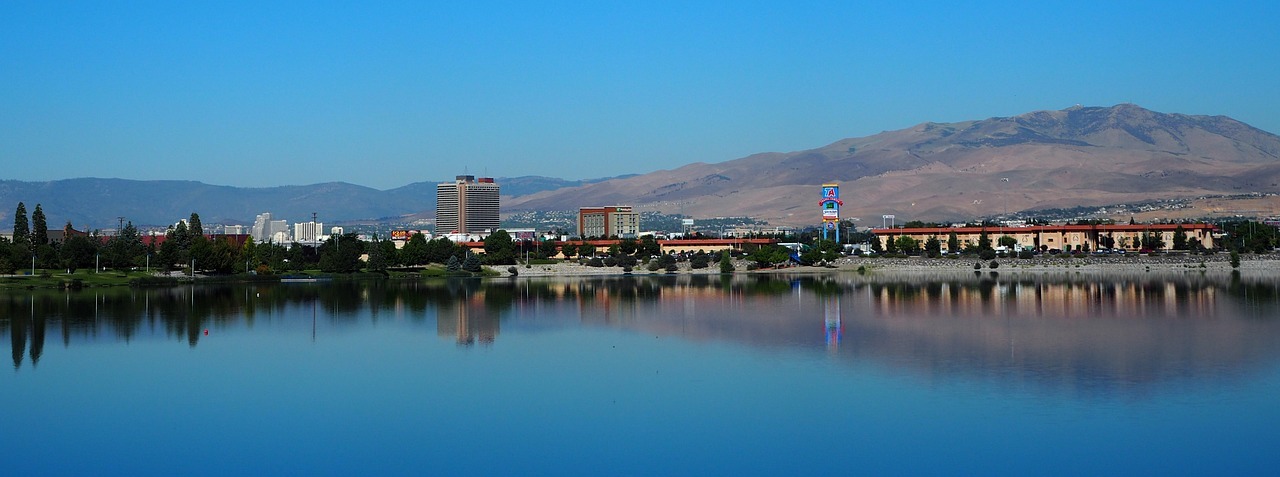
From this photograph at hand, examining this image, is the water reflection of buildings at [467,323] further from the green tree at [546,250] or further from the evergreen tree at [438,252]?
the green tree at [546,250]

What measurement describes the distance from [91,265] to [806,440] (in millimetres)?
47444

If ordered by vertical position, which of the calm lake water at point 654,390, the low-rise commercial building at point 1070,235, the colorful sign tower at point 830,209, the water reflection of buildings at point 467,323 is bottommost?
the calm lake water at point 654,390

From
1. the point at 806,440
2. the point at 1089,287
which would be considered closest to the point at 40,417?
the point at 806,440

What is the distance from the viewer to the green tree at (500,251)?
2670 inches

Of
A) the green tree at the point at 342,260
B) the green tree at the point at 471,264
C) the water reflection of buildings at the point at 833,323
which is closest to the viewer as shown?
the water reflection of buildings at the point at 833,323

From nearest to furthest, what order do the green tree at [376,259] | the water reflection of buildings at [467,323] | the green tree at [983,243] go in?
the water reflection of buildings at [467,323]
the green tree at [376,259]
the green tree at [983,243]

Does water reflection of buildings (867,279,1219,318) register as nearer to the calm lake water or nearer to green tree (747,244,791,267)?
the calm lake water

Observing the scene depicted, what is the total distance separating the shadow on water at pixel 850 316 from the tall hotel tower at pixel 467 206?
143127 mm

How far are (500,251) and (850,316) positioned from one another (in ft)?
134

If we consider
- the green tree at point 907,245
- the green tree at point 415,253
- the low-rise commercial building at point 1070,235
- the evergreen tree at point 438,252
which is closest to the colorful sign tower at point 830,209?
the low-rise commercial building at point 1070,235

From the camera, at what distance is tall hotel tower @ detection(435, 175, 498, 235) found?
639 feet

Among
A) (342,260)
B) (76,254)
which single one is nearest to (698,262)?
(342,260)

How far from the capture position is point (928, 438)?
47.6 ft

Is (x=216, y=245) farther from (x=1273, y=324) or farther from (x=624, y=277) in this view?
(x=1273, y=324)
